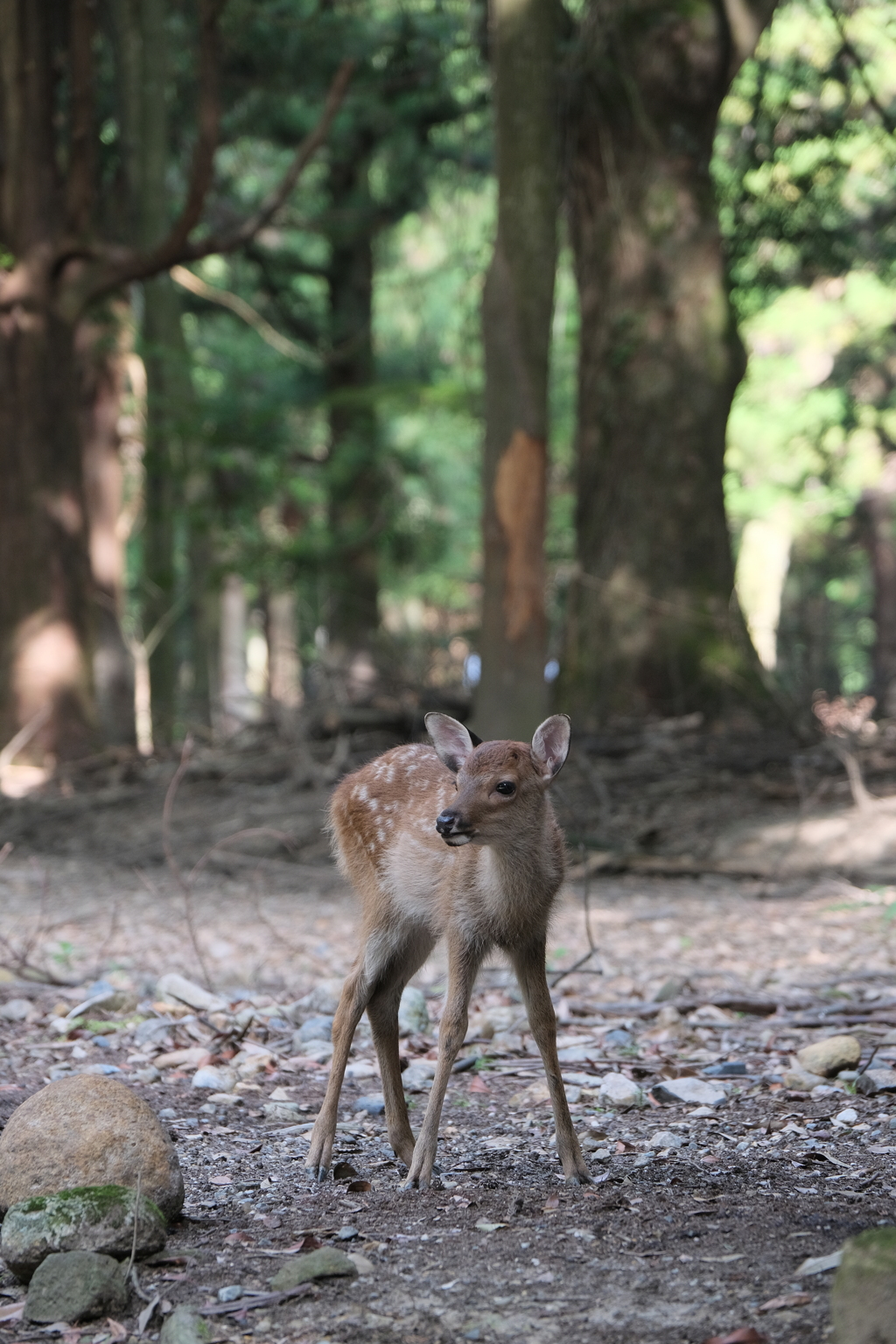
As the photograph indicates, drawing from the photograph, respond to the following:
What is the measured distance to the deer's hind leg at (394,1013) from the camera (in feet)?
14.9

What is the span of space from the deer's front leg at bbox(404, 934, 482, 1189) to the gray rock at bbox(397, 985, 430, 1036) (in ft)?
5.63

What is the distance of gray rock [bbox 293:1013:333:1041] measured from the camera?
588 cm

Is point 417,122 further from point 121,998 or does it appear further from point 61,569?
point 121,998

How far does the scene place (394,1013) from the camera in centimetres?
480

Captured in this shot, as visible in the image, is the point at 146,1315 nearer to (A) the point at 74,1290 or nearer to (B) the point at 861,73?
(A) the point at 74,1290

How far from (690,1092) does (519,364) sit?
16.9ft

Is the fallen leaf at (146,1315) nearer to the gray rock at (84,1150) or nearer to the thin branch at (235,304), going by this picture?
the gray rock at (84,1150)

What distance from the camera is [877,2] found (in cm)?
1256

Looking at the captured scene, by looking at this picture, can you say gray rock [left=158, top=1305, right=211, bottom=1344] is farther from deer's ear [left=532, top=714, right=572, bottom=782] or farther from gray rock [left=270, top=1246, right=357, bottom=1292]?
deer's ear [left=532, top=714, right=572, bottom=782]

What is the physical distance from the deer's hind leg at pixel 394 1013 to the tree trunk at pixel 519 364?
161 inches

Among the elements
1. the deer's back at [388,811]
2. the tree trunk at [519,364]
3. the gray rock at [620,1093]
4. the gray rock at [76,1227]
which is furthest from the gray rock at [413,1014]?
the tree trunk at [519,364]

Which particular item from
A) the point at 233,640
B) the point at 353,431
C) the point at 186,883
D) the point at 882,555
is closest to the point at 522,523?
the point at 186,883

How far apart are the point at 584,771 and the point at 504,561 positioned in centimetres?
231

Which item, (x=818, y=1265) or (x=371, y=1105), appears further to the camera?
(x=371, y=1105)
